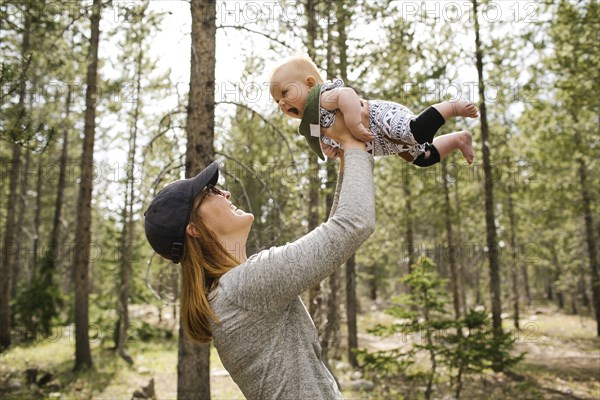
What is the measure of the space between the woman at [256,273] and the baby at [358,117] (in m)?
0.17

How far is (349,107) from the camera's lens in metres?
1.81

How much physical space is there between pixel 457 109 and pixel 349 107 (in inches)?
26.8

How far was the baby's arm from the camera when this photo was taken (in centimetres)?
170

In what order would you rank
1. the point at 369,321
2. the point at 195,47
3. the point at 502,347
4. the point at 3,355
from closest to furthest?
1. the point at 195,47
2. the point at 502,347
3. the point at 3,355
4. the point at 369,321

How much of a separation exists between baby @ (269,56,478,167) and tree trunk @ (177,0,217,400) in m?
4.07

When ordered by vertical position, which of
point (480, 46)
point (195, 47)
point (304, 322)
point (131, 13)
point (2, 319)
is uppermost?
point (480, 46)

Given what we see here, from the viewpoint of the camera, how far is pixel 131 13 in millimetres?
7465

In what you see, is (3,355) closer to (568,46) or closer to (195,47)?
(195,47)

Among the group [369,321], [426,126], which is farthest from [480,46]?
[369,321]

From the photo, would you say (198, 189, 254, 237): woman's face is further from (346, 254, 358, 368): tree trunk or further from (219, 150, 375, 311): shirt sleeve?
(346, 254, 358, 368): tree trunk

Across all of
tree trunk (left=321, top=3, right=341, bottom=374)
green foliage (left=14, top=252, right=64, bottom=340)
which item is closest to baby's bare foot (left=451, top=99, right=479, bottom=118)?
tree trunk (left=321, top=3, right=341, bottom=374)

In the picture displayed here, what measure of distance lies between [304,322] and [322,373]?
180 mm

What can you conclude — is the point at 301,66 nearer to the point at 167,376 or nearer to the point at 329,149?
the point at 329,149

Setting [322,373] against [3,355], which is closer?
[322,373]
